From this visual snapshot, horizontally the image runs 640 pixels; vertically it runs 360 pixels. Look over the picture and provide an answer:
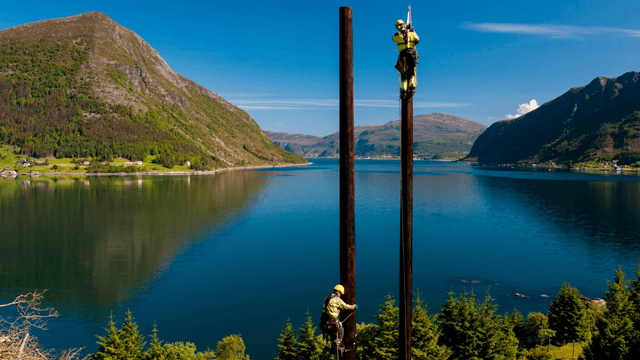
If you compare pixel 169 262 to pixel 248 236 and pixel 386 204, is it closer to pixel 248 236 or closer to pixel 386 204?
pixel 248 236

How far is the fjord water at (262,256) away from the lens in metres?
49.1

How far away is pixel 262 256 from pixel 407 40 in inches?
2804

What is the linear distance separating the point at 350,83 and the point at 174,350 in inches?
1202

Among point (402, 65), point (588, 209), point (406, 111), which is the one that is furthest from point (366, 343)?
point (588, 209)

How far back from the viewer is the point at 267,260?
7244 centimetres

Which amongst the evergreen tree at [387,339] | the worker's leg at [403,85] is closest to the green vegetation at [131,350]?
the evergreen tree at [387,339]

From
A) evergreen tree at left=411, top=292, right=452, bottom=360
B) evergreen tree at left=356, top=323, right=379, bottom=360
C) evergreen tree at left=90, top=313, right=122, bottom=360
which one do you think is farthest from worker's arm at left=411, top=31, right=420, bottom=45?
evergreen tree at left=90, top=313, right=122, bottom=360

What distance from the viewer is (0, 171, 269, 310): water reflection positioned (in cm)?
5888

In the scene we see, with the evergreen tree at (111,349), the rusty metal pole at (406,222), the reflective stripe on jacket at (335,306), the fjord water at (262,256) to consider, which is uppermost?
the rusty metal pole at (406,222)

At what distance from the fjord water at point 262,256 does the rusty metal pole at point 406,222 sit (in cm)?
3524

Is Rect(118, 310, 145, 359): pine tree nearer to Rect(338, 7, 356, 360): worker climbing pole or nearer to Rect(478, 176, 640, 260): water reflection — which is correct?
Rect(338, 7, 356, 360): worker climbing pole

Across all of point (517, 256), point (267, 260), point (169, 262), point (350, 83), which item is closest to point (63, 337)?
point (169, 262)

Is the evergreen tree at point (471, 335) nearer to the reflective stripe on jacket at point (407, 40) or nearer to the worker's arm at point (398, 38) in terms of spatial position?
the reflective stripe on jacket at point (407, 40)

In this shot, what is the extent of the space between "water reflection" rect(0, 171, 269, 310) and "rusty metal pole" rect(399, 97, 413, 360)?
5427cm
